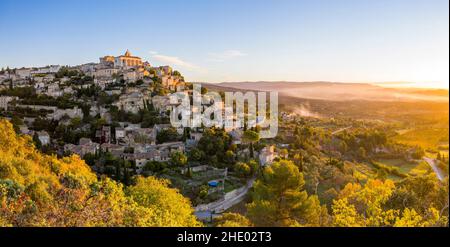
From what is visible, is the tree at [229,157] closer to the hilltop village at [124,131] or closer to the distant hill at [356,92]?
the hilltop village at [124,131]

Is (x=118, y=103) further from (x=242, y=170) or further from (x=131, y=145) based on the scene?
(x=242, y=170)

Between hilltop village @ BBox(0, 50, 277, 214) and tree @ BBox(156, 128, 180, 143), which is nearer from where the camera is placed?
hilltop village @ BBox(0, 50, 277, 214)

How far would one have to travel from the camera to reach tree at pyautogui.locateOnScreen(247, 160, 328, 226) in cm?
682

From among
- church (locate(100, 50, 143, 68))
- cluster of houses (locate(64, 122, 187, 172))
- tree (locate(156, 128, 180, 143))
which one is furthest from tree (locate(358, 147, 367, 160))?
church (locate(100, 50, 143, 68))

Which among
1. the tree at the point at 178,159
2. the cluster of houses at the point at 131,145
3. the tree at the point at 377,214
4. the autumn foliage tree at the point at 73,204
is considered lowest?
the tree at the point at 178,159

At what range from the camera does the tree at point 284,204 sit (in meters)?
6.82

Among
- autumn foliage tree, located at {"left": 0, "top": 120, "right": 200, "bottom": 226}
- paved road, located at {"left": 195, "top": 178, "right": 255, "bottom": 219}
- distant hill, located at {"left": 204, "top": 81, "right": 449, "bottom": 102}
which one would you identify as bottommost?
paved road, located at {"left": 195, "top": 178, "right": 255, "bottom": 219}

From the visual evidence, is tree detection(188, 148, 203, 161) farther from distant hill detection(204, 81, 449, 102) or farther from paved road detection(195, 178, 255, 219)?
distant hill detection(204, 81, 449, 102)

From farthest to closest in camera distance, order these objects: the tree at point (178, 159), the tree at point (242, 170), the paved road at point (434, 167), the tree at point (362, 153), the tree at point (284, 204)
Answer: the tree at point (362, 153) < the tree at point (178, 159) < the tree at point (242, 170) < the paved road at point (434, 167) < the tree at point (284, 204)

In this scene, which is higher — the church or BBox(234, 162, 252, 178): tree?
the church

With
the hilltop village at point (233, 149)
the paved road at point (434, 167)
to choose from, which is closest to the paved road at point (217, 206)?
the hilltop village at point (233, 149)

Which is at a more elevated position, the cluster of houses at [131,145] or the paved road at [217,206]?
the cluster of houses at [131,145]
